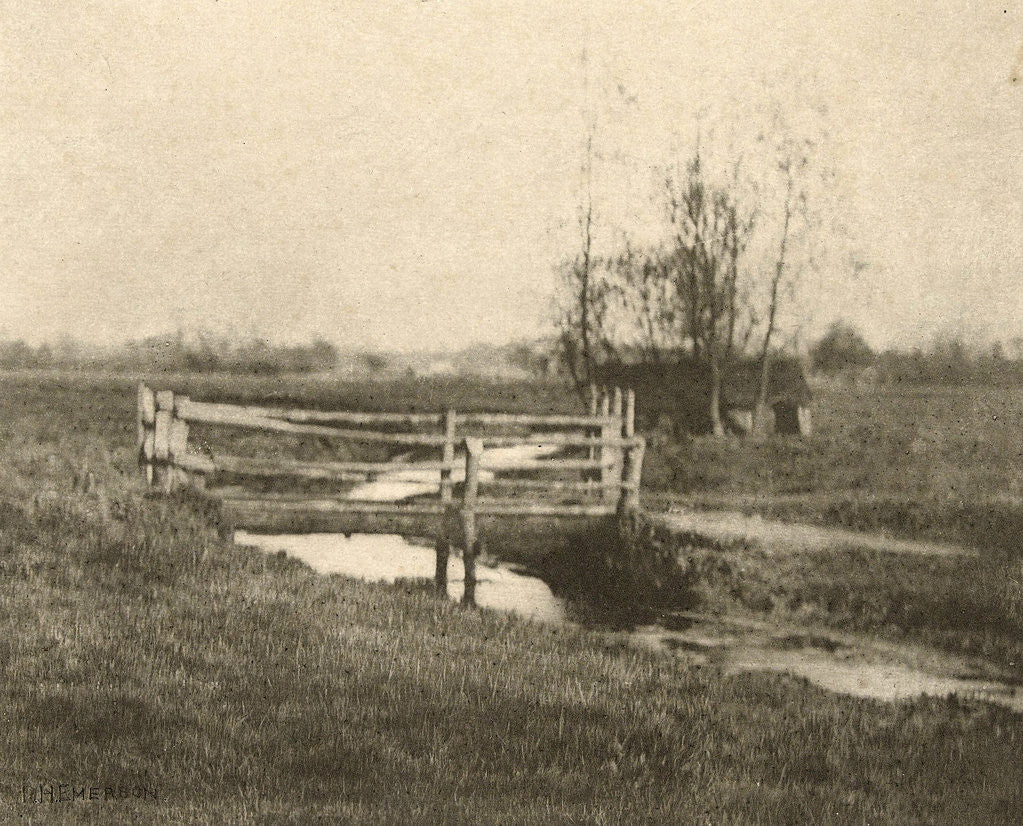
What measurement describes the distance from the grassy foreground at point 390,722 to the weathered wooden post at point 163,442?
7.72 ft

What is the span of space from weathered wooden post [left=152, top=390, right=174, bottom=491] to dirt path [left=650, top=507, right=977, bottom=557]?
597 centimetres

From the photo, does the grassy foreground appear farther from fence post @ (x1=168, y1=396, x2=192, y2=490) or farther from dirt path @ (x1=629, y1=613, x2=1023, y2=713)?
fence post @ (x1=168, y1=396, x2=192, y2=490)

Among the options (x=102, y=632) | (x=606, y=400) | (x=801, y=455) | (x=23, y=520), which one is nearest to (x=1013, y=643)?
(x=102, y=632)

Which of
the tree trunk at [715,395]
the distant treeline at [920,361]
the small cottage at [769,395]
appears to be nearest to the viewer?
the distant treeline at [920,361]

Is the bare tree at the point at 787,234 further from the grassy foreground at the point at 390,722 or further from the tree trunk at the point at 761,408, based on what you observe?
the grassy foreground at the point at 390,722

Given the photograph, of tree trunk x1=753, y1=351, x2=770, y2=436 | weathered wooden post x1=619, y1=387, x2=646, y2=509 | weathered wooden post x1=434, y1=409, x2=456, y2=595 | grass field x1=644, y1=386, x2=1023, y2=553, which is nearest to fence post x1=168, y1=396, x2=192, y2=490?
weathered wooden post x1=434, y1=409, x2=456, y2=595

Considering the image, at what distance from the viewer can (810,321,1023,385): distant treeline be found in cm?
1331

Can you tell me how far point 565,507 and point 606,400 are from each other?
5.39 m

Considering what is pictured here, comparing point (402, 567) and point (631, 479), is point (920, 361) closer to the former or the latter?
point (631, 479)

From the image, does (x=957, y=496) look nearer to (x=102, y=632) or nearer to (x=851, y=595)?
(x=851, y=595)

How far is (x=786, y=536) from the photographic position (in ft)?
42.0

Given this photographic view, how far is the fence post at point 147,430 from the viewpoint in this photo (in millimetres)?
10648
